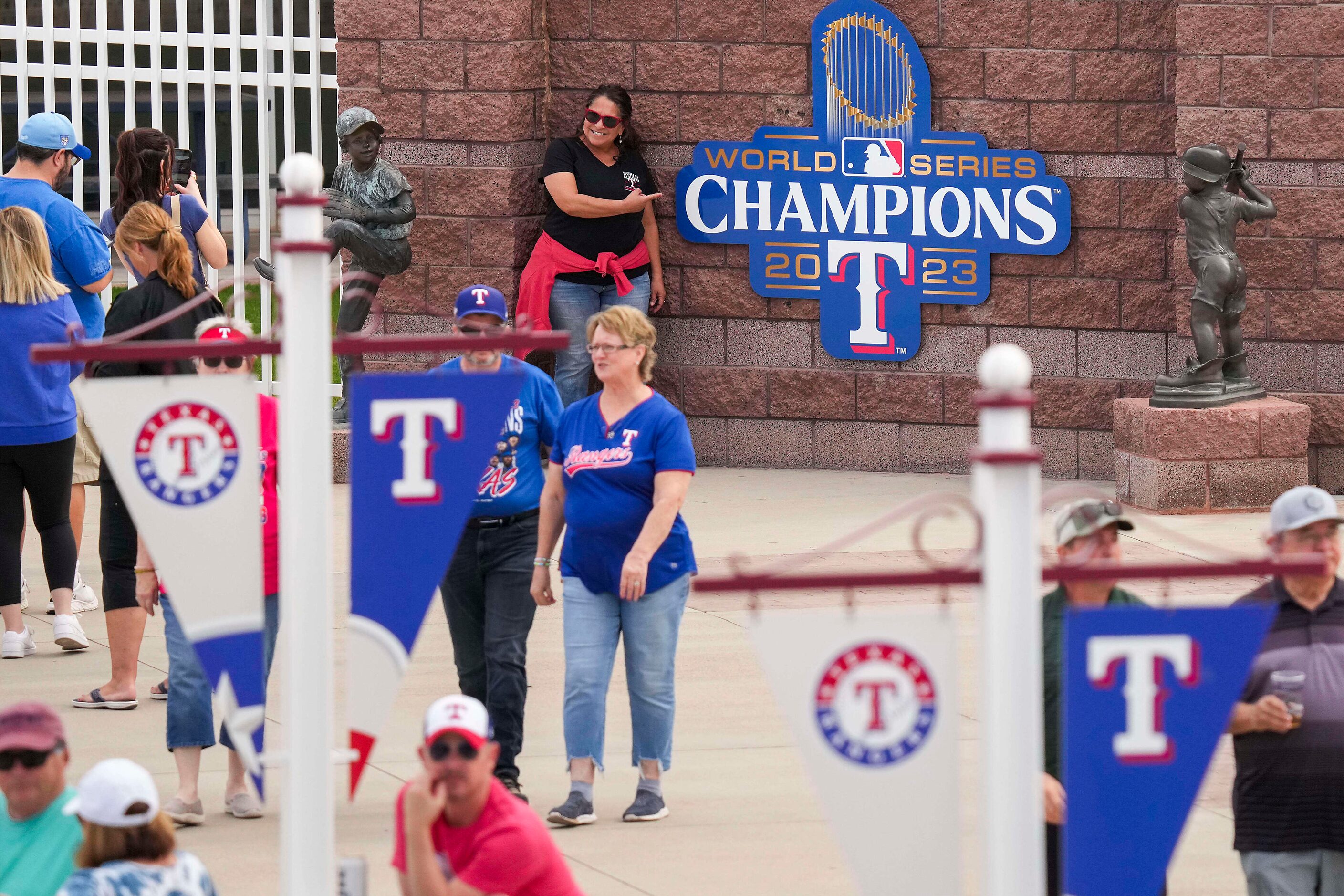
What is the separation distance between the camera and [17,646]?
777cm

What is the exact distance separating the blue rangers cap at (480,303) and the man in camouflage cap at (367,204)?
4626 millimetres

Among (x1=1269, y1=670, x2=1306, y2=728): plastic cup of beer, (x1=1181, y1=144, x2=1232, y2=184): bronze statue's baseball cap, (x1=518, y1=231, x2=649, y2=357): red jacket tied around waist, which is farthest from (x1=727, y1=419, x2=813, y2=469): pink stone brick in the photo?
(x1=1269, y1=670, x2=1306, y2=728): plastic cup of beer

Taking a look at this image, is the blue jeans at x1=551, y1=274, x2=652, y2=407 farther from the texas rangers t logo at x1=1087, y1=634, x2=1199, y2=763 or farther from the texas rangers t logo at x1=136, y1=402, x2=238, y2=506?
the texas rangers t logo at x1=1087, y1=634, x2=1199, y2=763

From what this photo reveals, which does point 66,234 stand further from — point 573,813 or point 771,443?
point 771,443

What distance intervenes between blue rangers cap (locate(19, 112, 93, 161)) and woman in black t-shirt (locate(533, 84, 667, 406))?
304 cm

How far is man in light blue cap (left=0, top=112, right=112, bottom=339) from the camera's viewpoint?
8.09 metres

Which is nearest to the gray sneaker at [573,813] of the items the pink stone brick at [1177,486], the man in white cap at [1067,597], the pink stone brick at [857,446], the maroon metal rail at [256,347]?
the man in white cap at [1067,597]

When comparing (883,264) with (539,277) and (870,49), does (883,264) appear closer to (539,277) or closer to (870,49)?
(870,49)

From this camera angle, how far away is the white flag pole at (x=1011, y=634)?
9.77 feet

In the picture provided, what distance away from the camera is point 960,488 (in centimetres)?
1060

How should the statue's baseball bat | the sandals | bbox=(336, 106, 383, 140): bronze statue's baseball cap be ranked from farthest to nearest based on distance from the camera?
bbox=(336, 106, 383, 140): bronze statue's baseball cap < the statue's baseball bat < the sandals

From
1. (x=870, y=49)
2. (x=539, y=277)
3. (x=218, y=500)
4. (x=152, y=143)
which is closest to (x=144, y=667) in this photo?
(x=152, y=143)

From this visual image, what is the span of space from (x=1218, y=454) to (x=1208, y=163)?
1413mm

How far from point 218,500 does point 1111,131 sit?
7.85 meters
